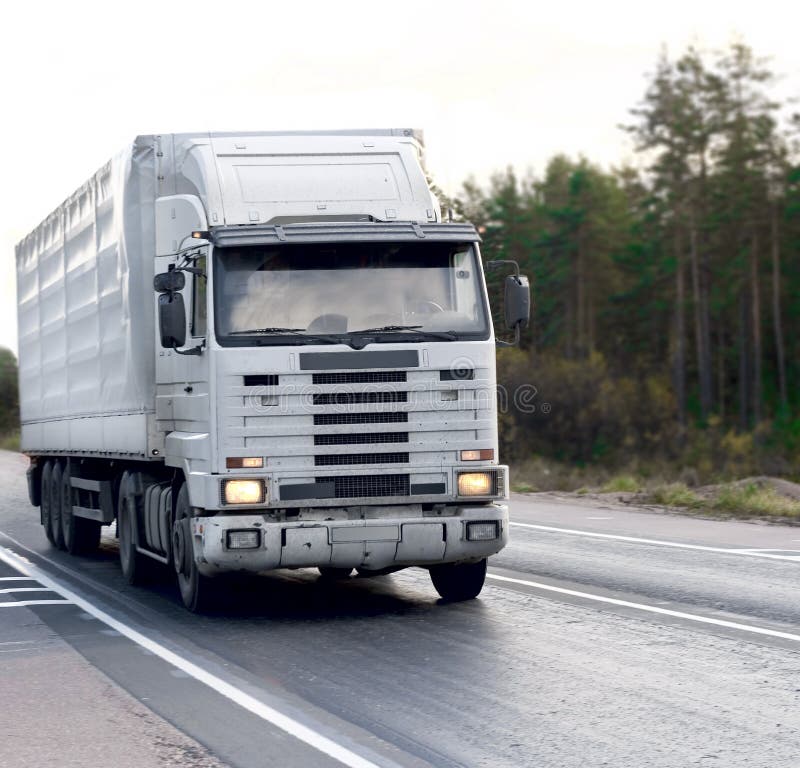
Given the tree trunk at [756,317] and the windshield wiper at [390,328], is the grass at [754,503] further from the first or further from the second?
the tree trunk at [756,317]

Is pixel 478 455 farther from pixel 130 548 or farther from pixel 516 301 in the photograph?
pixel 130 548

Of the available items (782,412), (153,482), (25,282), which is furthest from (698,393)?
(153,482)

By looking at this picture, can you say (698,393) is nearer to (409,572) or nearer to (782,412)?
(782,412)

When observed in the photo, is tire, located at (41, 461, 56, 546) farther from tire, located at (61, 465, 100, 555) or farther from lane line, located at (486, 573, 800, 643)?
lane line, located at (486, 573, 800, 643)

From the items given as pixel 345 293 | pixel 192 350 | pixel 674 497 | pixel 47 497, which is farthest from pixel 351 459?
pixel 674 497

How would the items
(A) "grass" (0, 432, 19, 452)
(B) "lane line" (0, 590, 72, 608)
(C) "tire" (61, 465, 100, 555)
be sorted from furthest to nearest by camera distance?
1. (A) "grass" (0, 432, 19, 452)
2. (C) "tire" (61, 465, 100, 555)
3. (B) "lane line" (0, 590, 72, 608)

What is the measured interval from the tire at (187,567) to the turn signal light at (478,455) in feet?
7.54

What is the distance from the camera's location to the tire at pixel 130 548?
14359 mm

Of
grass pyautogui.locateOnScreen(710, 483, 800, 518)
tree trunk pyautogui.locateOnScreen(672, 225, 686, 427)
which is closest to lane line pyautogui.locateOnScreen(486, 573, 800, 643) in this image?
grass pyautogui.locateOnScreen(710, 483, 800, 518)

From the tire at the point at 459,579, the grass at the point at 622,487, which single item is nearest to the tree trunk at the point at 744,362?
the grass at the point at 622,487

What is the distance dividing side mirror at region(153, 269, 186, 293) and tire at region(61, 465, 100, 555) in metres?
6.59

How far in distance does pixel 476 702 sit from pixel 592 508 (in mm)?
17347

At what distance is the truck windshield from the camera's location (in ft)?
37.1

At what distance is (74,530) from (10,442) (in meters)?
64.8
